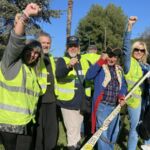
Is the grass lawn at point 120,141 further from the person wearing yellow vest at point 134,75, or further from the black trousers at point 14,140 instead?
the black trousers at point 14,140

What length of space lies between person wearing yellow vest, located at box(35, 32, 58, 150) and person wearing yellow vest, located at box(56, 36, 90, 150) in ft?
1.22

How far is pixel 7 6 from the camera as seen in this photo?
21.1m

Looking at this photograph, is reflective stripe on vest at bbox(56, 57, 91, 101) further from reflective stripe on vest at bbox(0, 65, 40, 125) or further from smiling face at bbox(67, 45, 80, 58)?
reflective stripe on vest at bbox(0, 65, 40, 125)

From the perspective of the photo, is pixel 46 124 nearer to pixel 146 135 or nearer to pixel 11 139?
pixel 11 139

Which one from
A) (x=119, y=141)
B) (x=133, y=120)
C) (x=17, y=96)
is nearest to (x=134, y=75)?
(x=133, y=120)

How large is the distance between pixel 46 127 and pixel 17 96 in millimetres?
1679

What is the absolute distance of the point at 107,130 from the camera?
634 centimetres

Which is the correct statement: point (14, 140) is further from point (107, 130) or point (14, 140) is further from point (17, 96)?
point (107, 130)

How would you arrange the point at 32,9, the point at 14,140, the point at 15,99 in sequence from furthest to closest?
the point at 14,140
the point at 15,99
the point at 32,9

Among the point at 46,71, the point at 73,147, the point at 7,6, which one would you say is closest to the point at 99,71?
the point at 46,71

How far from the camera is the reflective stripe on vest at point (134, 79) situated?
6.91 meters

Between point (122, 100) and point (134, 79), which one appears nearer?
point (122, 100)

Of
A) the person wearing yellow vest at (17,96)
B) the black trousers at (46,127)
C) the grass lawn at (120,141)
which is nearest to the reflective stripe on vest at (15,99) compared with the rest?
the person wearing yellow vest at (17,96)

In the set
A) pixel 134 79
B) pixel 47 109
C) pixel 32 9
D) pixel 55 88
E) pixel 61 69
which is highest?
pixel 32 9
